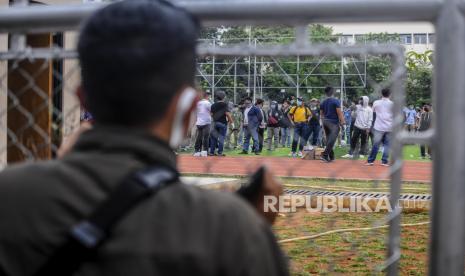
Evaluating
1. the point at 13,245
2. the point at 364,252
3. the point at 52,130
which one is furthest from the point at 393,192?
the point at 364,252

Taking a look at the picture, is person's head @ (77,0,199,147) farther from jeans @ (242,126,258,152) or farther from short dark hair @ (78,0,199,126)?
jeans @ (242,126,258,152)

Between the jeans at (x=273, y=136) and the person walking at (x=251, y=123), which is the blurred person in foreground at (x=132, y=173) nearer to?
the person walking at (x=251, y=123)

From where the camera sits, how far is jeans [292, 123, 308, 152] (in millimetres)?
1957

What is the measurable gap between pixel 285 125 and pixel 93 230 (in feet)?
5.54

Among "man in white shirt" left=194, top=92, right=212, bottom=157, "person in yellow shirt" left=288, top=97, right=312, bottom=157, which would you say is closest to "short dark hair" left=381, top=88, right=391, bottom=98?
"person in yellow shirt" left=288, top=97, right=312, bottom=157

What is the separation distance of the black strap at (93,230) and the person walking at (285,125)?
107 cm

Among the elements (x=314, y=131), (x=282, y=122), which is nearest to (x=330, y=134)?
(x=314, y=131)

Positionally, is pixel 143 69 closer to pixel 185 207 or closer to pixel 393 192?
pixel 185 207

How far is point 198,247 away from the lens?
804 mm

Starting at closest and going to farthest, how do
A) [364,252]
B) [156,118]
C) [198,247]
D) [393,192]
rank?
[198,247] < [156,118] < [393,192] < [364,252]

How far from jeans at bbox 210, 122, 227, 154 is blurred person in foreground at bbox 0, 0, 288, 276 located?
111 centimetres

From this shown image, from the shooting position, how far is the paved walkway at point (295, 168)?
180 centimetres

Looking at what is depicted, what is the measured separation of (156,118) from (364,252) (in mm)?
3958

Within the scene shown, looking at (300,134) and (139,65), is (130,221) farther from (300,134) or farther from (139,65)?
(300,134)
